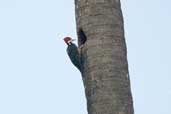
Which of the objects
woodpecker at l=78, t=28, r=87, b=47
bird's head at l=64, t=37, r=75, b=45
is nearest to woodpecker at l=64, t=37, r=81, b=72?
bird's head at l=64, t=37, r=75, b=45

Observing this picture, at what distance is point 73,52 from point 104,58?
2.69 ft

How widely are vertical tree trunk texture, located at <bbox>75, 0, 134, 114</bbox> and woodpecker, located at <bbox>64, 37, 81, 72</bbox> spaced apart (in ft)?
0.48

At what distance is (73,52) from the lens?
10383 millimetres

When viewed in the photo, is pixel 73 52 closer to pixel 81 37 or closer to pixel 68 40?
pixel 81 37

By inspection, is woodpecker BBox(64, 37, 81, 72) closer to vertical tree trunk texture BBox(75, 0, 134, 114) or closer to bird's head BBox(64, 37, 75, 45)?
bird's head BBox(64, 37, 75, 45)

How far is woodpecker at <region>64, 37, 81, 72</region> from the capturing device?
401 inches

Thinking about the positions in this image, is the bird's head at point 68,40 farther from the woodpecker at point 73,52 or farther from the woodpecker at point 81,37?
the woodpecker at point 81,37

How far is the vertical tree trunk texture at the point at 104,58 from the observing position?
9.51m

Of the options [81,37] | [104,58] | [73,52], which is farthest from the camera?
[73,52]

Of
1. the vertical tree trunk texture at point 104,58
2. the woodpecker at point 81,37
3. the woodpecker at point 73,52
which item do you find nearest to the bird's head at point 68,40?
the woodpecker at point 73,52

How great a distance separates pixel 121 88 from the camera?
9570mm

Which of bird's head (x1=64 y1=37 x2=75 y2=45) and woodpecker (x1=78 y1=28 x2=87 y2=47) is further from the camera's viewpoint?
bird's head (x1=64 y1=37 x2=75 y2=45)

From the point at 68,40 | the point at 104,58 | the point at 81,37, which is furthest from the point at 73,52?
the point at 104,58

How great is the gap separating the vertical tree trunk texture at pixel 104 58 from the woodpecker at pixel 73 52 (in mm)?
147
